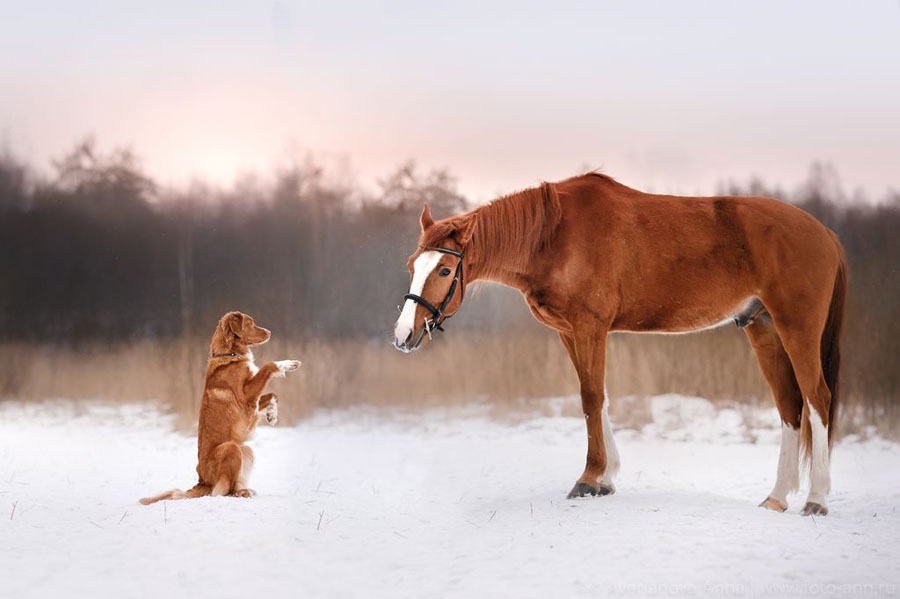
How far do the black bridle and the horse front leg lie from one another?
3.46 feet

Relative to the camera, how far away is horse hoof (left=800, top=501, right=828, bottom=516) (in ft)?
19.6

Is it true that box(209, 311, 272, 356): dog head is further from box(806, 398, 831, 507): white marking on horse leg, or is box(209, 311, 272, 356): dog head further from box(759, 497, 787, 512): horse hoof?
box(806, 398, 831, 507): white marking on horse leg

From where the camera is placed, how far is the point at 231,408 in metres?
6.16

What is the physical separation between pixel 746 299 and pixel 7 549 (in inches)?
226

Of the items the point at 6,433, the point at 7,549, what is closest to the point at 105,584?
the point at 7,549

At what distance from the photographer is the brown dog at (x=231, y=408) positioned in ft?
19.8

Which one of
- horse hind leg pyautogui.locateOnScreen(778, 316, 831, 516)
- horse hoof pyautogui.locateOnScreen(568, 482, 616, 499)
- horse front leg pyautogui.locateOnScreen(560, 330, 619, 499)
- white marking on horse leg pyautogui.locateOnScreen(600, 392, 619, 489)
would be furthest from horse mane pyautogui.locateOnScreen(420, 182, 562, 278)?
horse hind leg pyautogui.locateOnScreen(778, 316, 831, 516)

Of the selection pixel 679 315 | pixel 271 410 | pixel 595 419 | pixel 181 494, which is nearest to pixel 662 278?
pixel 679 315

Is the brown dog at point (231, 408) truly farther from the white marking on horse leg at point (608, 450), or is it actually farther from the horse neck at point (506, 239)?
the white marking on horse leg at point (608, 450)

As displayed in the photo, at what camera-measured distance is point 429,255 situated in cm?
597

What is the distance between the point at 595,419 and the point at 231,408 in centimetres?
289

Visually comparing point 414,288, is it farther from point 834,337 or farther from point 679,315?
point 834,337

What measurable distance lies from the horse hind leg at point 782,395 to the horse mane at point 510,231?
2.00 metres

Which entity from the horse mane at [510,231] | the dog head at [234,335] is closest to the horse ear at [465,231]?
the horse mane at [510,231]
